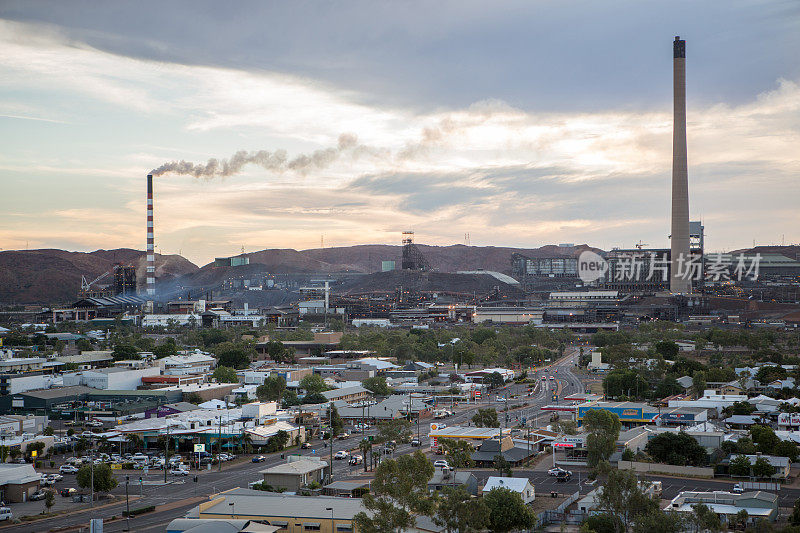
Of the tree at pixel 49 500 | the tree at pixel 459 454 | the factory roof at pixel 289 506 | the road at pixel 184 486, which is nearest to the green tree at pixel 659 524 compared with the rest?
the factory roof at pixel 289 506

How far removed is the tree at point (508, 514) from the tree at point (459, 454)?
485 centimetres

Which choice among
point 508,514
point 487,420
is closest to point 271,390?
point 487,420

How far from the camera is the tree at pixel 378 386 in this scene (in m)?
38.5

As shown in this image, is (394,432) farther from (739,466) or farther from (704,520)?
(704,520)

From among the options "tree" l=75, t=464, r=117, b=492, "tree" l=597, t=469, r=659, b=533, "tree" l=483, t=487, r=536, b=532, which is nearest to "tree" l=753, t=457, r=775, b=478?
"tree" l=597, t=469, r=659, b=533

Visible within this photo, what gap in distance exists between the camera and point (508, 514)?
626 inches

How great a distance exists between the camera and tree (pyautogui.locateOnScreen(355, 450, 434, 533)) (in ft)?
44.9

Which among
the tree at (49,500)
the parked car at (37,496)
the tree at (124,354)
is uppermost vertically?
the tree at (124,354)

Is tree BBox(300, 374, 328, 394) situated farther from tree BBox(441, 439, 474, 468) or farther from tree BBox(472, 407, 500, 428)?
tree BBox(441, 439, 474, 468)

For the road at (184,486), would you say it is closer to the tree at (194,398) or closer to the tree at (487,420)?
the tree at (487,420)

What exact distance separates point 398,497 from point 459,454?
25.5 feet

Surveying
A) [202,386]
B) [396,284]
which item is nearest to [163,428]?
[202,386]

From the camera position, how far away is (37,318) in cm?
9369

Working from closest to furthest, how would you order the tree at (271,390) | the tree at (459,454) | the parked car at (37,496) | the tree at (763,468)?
the parked car at (37,496) → the tree at (763,468) → the tree at (459,454) → the tree at (271,390)
